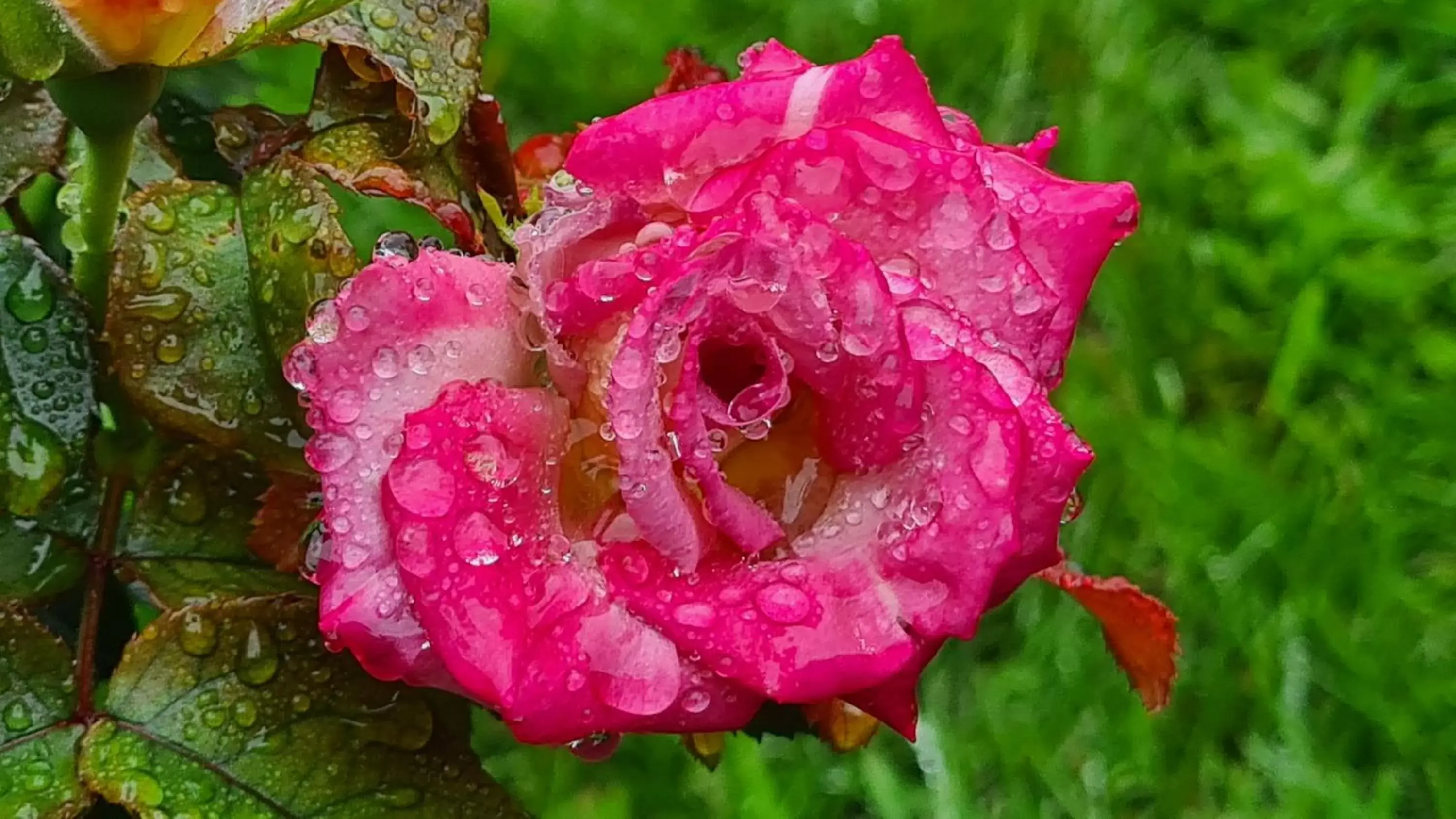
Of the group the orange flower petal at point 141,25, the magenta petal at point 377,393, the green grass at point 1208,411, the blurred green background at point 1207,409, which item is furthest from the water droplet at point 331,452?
the green grass at point 1208,411

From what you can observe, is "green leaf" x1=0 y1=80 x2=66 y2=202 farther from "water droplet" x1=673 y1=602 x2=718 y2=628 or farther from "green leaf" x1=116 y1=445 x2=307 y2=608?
"water droplet" x1=673 y1=602 x2=718 y2=628

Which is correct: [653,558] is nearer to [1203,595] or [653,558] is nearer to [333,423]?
[333,423]

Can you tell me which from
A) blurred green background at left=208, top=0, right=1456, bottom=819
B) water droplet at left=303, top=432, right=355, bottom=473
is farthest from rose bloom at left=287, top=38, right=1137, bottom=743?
blurred green background at left=208, top=0, right=1456, bottom=819

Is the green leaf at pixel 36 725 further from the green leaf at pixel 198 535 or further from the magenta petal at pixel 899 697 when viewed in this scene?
the magenta petal at pixel 899 697

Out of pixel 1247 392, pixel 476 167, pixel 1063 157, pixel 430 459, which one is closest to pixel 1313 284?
pixel 1247 392

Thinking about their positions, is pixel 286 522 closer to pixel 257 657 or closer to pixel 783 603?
pixel 257 657

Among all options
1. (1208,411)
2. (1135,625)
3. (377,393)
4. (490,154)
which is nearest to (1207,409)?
(1208,411)
